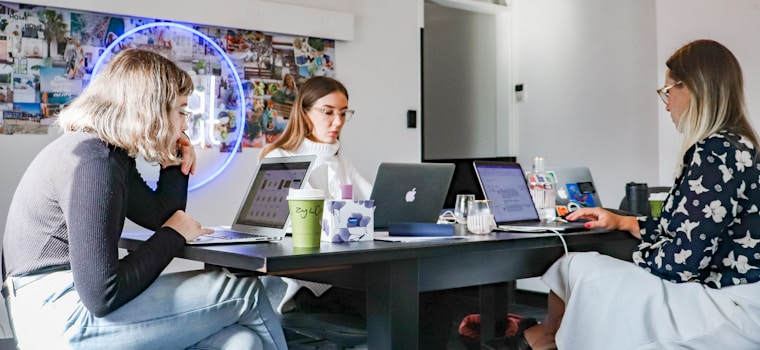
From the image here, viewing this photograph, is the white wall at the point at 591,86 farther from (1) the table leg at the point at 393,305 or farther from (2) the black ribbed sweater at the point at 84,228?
(2) the black ribbed sweater at the point at 84,228

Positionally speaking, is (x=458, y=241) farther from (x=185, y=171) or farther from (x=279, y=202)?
(x=185, y=171)

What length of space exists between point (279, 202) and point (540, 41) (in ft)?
12.5

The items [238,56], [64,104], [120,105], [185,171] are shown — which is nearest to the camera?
[120,105]

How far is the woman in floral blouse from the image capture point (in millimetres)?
2070

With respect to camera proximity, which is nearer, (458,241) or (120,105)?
(120,105)

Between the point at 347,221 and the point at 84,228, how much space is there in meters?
0.62

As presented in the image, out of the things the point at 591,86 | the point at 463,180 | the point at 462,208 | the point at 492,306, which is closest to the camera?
the point at 462,208

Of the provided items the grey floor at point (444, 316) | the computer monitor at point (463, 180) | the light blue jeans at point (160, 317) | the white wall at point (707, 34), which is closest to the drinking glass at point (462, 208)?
the grey floor at point (444, 316)

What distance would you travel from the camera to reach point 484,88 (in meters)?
5.81

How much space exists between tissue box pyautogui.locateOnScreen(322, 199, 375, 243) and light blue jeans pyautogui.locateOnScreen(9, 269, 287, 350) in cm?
23

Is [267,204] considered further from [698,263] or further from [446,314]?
[446,314]

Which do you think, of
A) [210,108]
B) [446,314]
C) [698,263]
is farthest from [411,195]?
[210,108]

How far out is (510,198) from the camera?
265 centimetres

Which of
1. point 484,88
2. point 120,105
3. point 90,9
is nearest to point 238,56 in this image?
point 90,9
